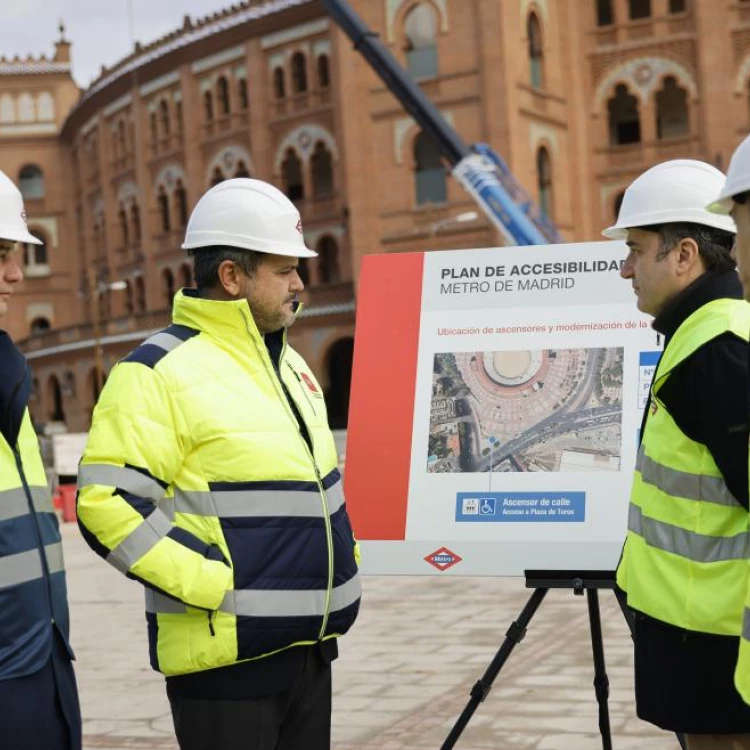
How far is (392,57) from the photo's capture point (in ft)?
117

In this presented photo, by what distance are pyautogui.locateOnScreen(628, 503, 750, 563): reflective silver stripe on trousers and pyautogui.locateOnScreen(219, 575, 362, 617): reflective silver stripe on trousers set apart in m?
0.84

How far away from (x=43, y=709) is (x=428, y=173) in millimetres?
36372

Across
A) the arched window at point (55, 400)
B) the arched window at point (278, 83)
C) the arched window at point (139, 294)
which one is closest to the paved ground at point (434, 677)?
the arched window at point (278, 83)

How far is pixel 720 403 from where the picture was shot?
10.1 feet

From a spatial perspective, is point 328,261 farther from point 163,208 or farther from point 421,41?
point 421,41

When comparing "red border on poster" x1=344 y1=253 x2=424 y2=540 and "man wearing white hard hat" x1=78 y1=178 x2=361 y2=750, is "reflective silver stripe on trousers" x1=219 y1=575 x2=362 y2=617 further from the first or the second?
"red border on poster" x1=344 y1=253 x2=424 y2=540

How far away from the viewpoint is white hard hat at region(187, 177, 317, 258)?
12.1 ft

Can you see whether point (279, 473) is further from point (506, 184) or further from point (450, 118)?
point (450, 118)

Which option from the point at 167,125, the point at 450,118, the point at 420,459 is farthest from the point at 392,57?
the point at 420,459

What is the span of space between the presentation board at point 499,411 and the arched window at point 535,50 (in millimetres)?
35269

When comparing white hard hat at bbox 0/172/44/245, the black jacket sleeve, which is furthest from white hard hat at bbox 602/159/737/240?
white hard hat at bbox 0/172/44/245

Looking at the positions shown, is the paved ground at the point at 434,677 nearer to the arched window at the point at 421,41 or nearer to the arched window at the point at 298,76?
the arched window at the point at 421,41

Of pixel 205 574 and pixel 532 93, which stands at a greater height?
pixel 532 93

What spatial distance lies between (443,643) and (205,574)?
6.14 meters
